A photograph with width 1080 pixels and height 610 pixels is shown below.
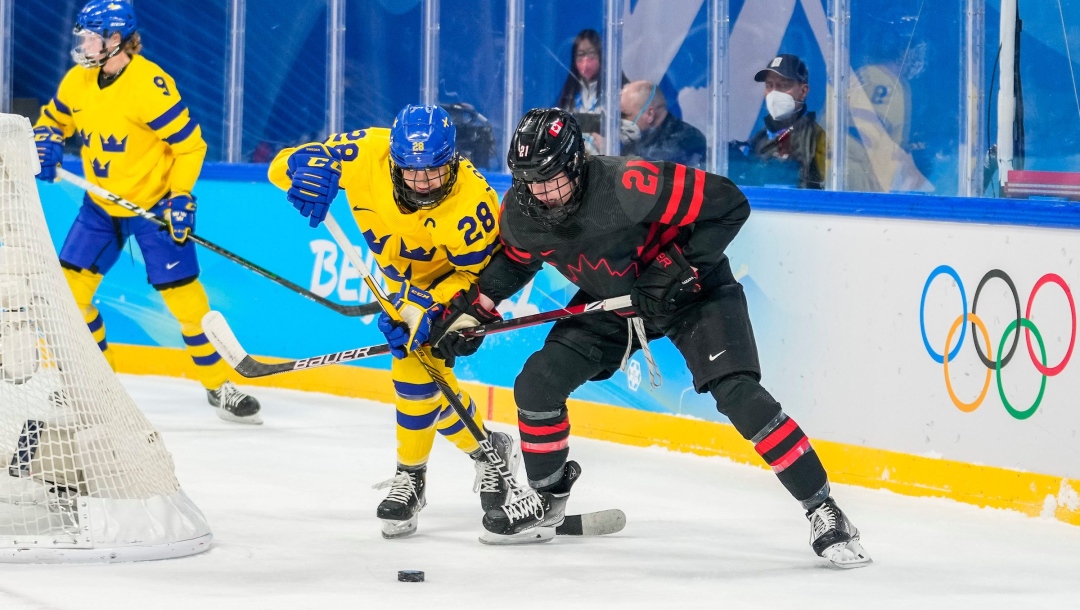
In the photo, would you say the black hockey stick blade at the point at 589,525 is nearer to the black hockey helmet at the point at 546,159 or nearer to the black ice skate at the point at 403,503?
Answer: the black ice skate at the point at 403,503

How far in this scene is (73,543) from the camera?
2.71m

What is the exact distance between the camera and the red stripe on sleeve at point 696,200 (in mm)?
2871

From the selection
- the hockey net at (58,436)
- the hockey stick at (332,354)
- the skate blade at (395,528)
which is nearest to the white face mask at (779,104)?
the hockey stick at (332,354)

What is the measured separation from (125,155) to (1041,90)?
306 centimetres

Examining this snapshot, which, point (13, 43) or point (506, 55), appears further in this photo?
point (13, 43)

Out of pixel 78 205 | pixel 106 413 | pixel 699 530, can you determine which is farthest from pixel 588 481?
pixel 78 205

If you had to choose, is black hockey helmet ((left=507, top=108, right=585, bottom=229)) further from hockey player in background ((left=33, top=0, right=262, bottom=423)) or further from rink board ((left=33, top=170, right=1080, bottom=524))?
hockey player in background ((left=33, top=0, right=262, bottom=423))

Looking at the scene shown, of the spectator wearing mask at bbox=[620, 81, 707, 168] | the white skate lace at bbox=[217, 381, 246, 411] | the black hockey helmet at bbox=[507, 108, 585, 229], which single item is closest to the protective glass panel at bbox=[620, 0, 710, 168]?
the spectator wearing mask at bbox=[620, 81, 707, 168]

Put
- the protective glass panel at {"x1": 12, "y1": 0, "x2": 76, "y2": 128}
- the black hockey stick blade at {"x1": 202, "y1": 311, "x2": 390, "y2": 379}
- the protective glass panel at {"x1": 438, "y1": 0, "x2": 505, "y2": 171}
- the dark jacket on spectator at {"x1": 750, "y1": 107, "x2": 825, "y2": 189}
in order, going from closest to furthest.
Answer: the black hockey stick blade at {"x1": 202, "y1": 311, "x2": 390, "y2": 379}
the dark jacket on spectator at {"x1": 750, "y1": 107, "x2": 825, "y2": 189}
the protective glass panel at {"x1": 438, "y1": 0, "x2": 505, "y2": 171}
the protective glass panel at {"x1": 12, "y1": 0, "x2": 76, "y2": 128}

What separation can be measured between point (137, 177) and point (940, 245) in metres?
2.76

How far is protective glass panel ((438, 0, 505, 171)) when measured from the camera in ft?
17.6

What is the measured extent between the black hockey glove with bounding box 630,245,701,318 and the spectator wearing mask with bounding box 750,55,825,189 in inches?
61.3

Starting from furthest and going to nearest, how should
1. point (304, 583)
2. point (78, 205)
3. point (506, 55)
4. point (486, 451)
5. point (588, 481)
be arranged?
point (78, 205)
point (506, 55)
point (588, 481)
point (486, 451)
point (304, 583)

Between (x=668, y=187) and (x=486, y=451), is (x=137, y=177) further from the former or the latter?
(x=668, y=187)
